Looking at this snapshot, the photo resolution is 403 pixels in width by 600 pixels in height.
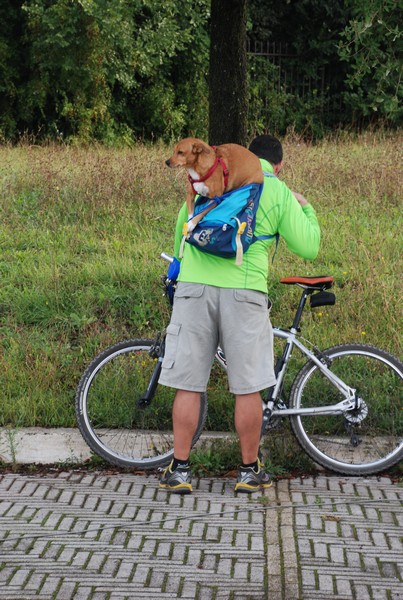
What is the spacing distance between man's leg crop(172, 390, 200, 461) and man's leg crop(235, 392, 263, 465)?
0.74 ft

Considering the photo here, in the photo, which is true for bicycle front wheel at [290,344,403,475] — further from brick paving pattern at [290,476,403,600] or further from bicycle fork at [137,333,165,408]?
bicycle fork at [137,333,165,408]

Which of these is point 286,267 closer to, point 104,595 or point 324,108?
point 104,595

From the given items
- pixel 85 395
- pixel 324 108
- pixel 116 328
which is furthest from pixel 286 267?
pixel 324 108

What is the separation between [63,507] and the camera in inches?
188

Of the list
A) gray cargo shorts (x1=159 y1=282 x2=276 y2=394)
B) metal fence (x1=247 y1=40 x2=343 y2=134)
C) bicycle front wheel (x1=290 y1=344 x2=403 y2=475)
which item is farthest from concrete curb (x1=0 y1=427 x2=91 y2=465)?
metal fence (x1=247 y1=40 x2=343 y2=134)

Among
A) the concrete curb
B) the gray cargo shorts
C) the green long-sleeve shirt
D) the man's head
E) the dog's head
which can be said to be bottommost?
the concrete curb

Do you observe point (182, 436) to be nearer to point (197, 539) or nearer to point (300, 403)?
point (197, 539)

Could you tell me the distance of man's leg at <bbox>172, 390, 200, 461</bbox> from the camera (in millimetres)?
4918

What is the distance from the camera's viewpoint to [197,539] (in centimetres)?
434

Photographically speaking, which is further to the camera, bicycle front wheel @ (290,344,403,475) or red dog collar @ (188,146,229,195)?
bicycle front wheel @ (290,344,403,475)

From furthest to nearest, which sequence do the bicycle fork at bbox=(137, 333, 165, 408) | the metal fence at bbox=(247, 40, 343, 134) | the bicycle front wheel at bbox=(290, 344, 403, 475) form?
the metal fence at bbox=(247, 40, 343, 134) → the bicycle fork at bbox=(137, 333, 165, 408) → the bicycle front wheel at bbox=(290, 344, 403, 475)

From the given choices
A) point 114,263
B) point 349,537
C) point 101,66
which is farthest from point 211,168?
point 101,66

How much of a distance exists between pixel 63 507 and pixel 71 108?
17186 mm

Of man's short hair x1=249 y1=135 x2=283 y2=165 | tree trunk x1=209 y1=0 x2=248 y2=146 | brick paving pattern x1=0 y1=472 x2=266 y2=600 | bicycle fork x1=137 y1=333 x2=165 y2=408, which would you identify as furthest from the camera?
tree trunk x1=209 y1=0 x2=248 y2=146
